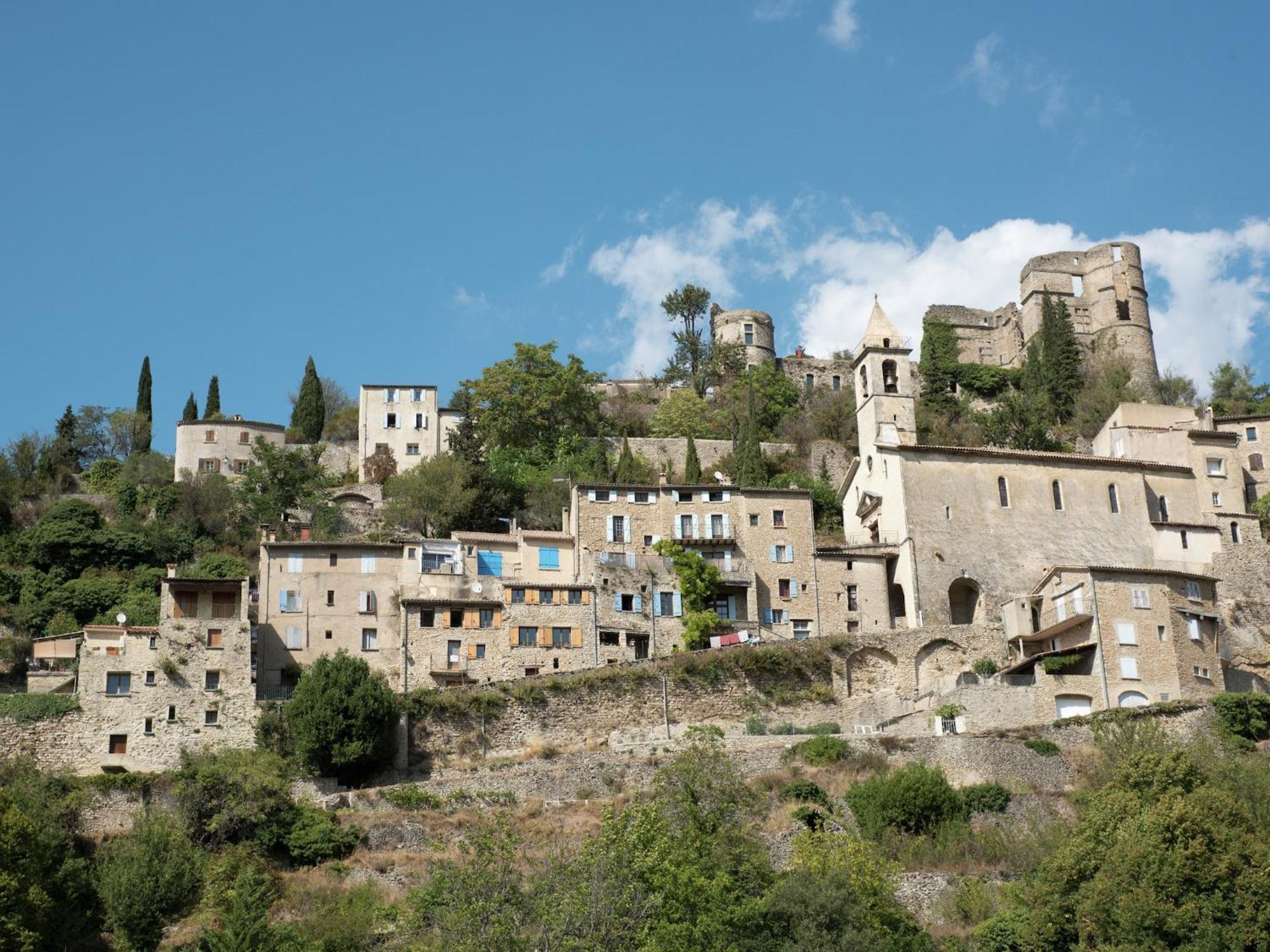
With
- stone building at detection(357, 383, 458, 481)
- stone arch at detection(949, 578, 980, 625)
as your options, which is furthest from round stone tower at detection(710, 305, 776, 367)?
stone arch at detection(949, 578, 980, 625)

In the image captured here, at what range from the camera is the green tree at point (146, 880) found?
44.6 meters

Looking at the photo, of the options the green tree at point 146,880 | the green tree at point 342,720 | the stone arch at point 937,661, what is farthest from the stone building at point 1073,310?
the green tree at point 146,880

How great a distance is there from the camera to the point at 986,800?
48.8 meters

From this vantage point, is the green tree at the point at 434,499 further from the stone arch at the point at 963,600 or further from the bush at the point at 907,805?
the bush at the point at 907,805

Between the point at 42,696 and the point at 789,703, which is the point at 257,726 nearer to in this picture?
the point at 42,696

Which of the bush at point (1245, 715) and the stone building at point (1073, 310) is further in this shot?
the stone building at point (1073, 310)

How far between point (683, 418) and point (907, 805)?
1698 inches

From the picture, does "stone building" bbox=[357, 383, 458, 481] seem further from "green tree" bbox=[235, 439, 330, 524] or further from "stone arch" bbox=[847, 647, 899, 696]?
"stone arch" bbox=[847, 647, 899, 696]

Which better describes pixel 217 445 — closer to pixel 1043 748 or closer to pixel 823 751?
pixel 823 751

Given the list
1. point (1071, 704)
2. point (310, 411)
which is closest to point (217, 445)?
point (310, 411)

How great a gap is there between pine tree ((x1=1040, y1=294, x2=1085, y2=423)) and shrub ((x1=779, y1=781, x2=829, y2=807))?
43856mm

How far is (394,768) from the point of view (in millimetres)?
54406

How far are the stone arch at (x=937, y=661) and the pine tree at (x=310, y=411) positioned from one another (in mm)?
43461

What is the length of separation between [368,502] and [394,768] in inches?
1097
